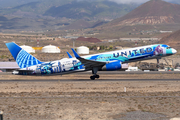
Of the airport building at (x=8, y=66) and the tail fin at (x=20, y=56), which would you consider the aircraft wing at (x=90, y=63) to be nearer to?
the tail fin at (x=20, y=56)

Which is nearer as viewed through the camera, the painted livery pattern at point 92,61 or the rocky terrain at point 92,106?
the rocky terrain at point 92,106

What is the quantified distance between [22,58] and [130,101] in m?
23.3

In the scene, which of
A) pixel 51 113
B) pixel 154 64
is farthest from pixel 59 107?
pixel 154 64

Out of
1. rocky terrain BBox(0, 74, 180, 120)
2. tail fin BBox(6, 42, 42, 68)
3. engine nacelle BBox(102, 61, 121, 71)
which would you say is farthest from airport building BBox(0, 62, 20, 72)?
rocky terrain BBox(0, 74, 180, 120)

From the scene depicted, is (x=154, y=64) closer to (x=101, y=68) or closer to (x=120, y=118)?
(x=101, y=68)

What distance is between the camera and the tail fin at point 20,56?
40706 mm

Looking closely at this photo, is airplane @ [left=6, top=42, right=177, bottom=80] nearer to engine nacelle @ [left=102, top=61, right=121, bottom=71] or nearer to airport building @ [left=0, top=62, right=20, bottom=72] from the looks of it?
Answer: engine nacelle @ [left=102, top=61, right=121, bottom=71]

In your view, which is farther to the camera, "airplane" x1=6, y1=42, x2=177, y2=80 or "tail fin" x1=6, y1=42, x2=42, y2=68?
"airplane" x1=6, y1=42, x2=177, y2=80

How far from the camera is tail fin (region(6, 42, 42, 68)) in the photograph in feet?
134

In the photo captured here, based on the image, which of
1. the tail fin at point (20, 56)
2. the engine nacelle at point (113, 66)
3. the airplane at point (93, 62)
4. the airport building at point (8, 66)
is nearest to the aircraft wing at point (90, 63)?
the airplane at point (93, 62)

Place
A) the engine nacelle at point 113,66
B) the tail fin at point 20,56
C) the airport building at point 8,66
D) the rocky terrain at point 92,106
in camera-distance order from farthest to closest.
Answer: the airport building at point 8,66 → the engine nacelle at point 113,66 → the tail fin at point 20,56 → the rocky terrain at point 92,106

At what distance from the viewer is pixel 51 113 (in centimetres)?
2053

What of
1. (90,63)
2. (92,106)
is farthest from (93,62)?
(92,106)

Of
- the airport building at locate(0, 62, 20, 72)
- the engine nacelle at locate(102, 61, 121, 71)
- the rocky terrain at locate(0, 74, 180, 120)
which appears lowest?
the rocky terrain at locate(0, 74, 180, 120)
